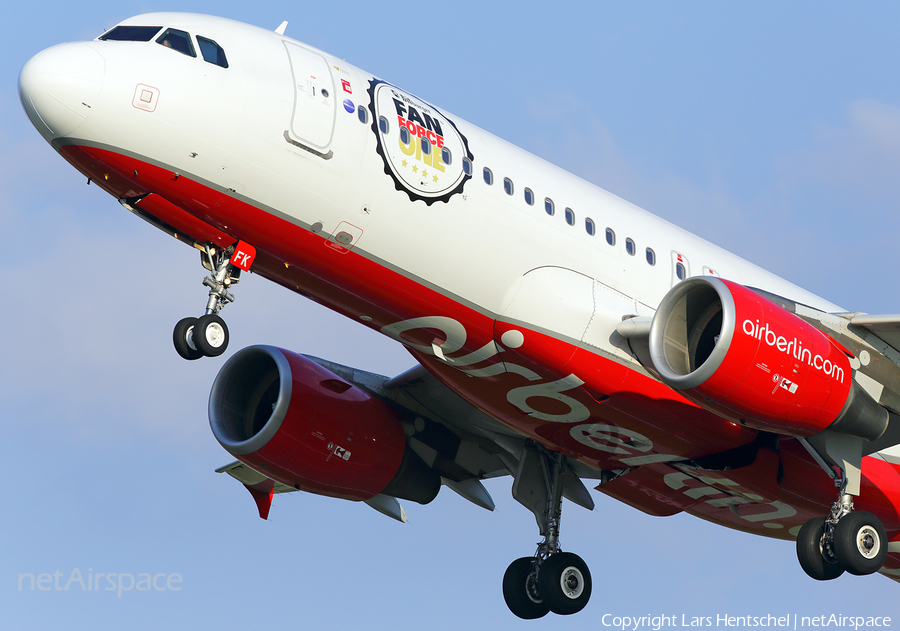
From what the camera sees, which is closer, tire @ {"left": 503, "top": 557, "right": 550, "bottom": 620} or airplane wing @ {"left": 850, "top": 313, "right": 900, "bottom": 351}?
airplane wing @ {"left": 850, "top": 313, "right": 900, "bottom": 351}

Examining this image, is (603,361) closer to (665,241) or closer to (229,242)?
(665,241)

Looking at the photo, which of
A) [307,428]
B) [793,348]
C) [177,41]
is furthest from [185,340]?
[793,348]

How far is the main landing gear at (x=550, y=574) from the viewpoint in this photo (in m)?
21.4

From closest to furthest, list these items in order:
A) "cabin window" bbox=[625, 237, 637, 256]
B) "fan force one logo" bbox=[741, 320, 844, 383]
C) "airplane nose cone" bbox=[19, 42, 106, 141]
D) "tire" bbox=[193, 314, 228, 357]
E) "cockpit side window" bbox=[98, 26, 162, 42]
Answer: "airplane nose cone" bbox=[19, 42, 106, 141] < "tire" bbox=[193, 314, 228, 357] < "cockpit side window" bbox=[98, 26, 162, 42] < "fan force one logo" bbox=[741, 320, 844, 383] < "cabin window" bbox=[625, 237, 637, 256]

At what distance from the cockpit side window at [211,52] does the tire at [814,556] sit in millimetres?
10551

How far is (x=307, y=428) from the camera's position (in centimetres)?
2119

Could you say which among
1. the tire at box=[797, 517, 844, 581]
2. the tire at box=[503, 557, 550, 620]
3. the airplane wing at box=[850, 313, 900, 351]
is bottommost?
the tire at box=[503, 557, 550, 620]

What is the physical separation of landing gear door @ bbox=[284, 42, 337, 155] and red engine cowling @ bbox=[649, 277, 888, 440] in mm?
5062

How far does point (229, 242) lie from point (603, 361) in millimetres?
5472

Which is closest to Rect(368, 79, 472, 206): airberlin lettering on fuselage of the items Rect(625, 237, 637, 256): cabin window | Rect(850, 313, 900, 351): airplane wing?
Rect(625, 237, 637, 256): cabin window

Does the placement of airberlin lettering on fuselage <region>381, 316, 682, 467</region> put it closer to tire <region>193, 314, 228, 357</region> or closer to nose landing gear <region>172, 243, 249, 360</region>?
nose landing gear <region>172, 243, 249, 360</region>

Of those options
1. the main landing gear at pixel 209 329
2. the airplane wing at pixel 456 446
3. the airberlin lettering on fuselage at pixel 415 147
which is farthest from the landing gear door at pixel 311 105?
the airplane wing at pixel 456 446

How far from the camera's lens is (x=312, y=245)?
53.2 feet

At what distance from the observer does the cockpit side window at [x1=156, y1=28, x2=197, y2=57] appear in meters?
15.5
